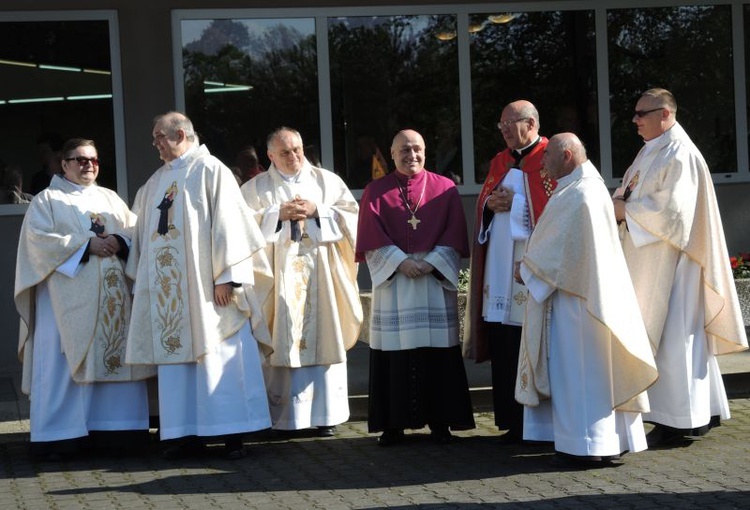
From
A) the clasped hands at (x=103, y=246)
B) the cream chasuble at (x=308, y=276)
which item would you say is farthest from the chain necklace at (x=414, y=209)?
the clasped hands at (x=103, y=246)

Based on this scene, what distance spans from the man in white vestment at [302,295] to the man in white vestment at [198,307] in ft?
1.67

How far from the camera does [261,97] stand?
40.8 feet

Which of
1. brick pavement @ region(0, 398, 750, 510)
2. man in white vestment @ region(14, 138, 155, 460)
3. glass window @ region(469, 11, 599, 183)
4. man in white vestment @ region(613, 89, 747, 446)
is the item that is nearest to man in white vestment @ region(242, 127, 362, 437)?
brick pavement @ region(0, 398, 750, 510)

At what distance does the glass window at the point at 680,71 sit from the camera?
1302 cm

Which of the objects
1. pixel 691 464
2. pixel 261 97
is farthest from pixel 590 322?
pixel 261 97

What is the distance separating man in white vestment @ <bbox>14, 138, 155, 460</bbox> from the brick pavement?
0.27m

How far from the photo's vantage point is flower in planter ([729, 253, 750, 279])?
11211 millimetres

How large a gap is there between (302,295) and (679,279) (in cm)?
248

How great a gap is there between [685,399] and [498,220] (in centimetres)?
161

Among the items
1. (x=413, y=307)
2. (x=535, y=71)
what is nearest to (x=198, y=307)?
(x=413, y=307)

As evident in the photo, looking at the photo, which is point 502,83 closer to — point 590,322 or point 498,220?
point 498,220

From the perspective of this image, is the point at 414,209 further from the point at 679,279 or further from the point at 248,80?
the point at 248,80

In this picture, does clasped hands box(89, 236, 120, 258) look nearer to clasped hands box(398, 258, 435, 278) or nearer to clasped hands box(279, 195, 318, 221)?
clasped hands box(279, 195, 318, 221)

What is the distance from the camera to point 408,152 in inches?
347
